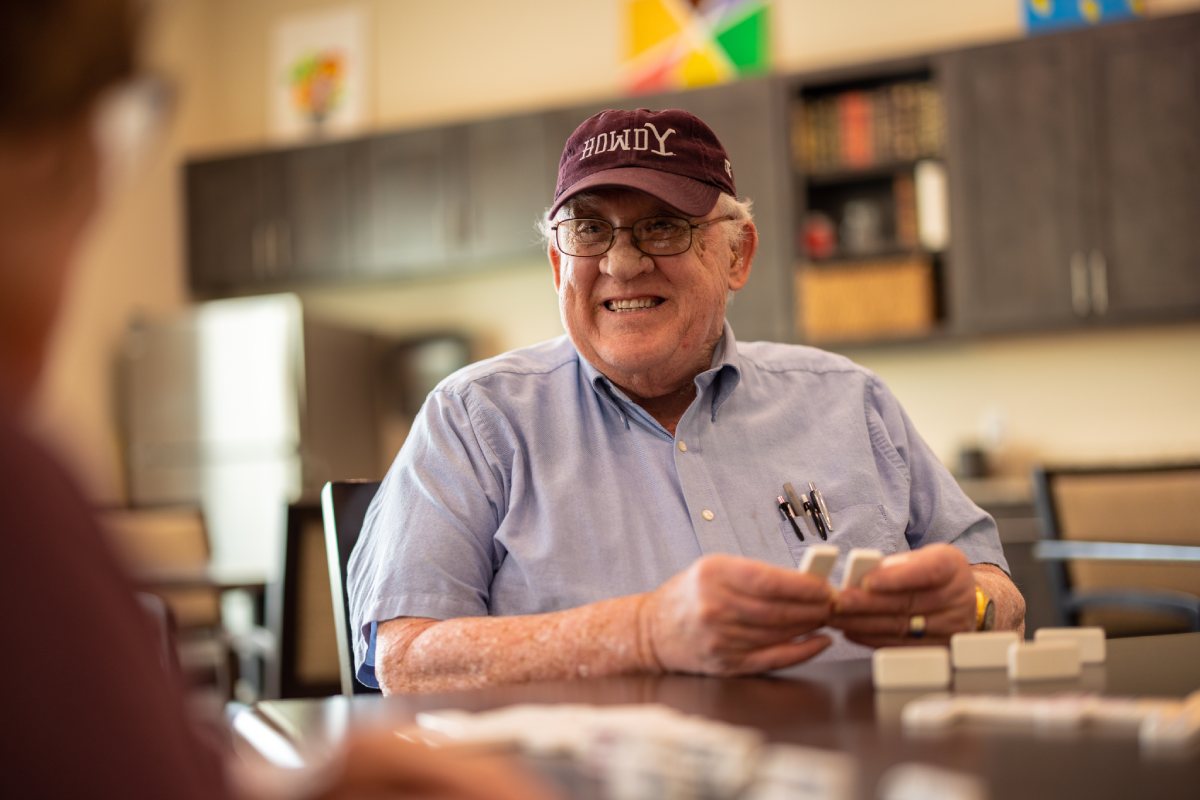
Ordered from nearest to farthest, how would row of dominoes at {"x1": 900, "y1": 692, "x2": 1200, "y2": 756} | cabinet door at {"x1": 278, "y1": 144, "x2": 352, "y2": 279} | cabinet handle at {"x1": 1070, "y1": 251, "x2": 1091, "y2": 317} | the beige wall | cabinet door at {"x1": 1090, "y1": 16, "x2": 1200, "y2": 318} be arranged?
row of dominoes at {"x1": 900, "y1": 692, "x2": 1200, "y2": 756}
cabinet door at {"x1": 1090, "y1": 16, "x2": 1200, "y2": 318}
cabinet handle at {"x1": 1070, "y1": 251, "x2": 1091, "y2": 317}
the beige wall
cabinet door at {"x1": 278, "y1": 144, "x2": 352, "y2": 279}

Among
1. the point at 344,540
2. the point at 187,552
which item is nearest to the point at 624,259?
the point at 344,540

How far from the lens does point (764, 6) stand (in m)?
5.02

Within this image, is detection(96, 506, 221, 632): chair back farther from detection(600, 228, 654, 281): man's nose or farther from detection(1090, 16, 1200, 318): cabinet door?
detection(1090, 16, 1200, 318): cabinet door

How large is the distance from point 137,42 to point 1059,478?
8.71ft

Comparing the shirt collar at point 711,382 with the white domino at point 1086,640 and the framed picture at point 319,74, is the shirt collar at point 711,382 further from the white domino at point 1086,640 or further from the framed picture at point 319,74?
the framed picture at point 319,74

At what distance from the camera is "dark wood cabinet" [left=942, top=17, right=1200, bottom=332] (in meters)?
4.16

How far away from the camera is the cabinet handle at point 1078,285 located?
4.26 m

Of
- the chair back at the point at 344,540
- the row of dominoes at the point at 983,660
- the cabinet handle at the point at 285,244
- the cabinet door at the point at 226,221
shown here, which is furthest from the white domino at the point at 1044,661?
the cabinet door at the point at 226,221

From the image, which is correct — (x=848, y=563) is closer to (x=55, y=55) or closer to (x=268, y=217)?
(x=55, y=55)

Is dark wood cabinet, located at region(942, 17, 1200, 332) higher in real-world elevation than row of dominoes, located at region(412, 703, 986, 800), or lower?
higher

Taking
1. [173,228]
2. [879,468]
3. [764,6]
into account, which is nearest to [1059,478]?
[879,468]

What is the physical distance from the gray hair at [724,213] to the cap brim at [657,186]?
0.02 metres

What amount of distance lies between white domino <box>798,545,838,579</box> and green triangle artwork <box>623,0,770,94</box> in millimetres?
4169

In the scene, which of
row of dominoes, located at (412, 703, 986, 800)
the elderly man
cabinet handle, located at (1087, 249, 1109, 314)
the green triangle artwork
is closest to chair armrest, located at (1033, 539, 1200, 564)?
the elderly man
